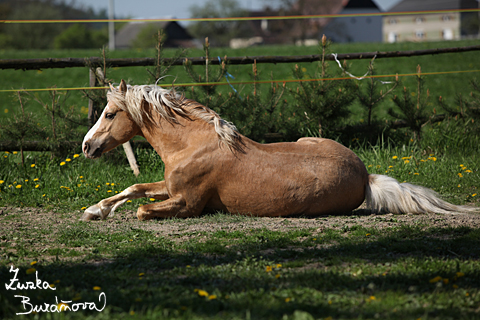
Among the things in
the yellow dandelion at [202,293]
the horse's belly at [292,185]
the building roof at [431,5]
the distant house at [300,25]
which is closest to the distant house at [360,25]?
the distant house at [300,25]

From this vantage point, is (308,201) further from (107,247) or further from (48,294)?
(48,294)

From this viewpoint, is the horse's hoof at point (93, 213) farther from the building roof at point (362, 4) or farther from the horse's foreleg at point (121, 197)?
the building roof at point (362, 4)

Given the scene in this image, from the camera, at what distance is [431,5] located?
242ft

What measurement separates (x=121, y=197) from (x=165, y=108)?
112 cm

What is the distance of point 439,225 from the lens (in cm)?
442

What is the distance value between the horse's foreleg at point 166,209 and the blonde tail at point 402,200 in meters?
2.05

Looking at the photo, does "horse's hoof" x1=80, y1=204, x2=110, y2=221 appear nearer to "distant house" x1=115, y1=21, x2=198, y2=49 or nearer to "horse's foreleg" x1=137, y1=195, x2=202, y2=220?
"horse's foreleg" x1=137, y1=195, x2=202, y2=220

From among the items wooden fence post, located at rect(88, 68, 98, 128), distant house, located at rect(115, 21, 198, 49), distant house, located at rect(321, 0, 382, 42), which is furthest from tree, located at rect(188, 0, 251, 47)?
wooden fence post, located at rect(88, 68, 98, 128)

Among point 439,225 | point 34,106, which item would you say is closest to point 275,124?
point 439,225

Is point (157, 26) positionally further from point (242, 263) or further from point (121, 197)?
point (242, 263)

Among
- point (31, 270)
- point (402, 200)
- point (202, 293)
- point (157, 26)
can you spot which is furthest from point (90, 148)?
point (157, 26)

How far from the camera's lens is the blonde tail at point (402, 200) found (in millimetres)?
4973

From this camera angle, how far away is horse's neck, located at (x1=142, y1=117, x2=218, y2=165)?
196 inches

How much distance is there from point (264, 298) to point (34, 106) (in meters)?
14.8
